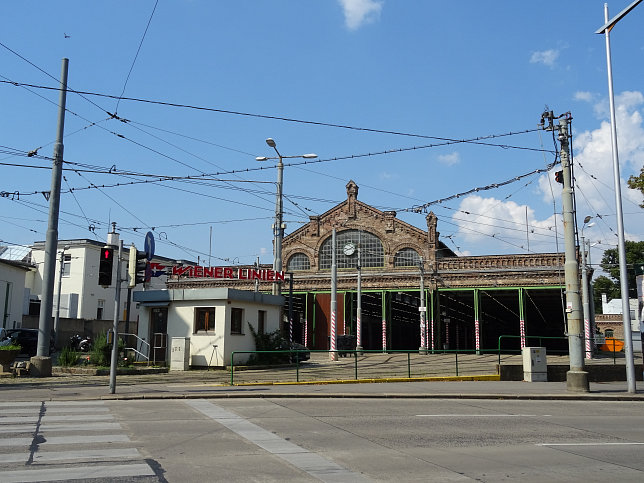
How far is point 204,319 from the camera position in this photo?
1015 inches

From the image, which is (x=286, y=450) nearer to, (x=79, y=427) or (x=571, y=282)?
(x=79, y=427)

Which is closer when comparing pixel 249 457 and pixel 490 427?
pixel 249 457

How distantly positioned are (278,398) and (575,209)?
37.2ft

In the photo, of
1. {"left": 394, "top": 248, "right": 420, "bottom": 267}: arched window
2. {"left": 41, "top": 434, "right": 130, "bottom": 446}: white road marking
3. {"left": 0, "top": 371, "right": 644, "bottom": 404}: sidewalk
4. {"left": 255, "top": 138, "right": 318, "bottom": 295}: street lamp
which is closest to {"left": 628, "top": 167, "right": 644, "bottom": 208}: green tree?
{"left": 0, "top": 371, "right": 644, "bottom": 404}: sidewalk

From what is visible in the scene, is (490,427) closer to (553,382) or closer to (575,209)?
(575,209)

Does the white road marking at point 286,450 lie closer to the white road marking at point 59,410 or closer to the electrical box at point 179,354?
the white road marking at point 59,410

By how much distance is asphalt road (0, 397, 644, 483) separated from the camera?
756 centimetres

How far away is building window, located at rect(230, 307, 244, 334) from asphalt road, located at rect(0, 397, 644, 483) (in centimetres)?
1047

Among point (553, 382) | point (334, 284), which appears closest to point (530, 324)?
point (334, 284)

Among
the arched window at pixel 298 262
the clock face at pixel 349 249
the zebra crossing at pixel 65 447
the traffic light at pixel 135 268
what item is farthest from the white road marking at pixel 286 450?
the arched window at pixel 298 262

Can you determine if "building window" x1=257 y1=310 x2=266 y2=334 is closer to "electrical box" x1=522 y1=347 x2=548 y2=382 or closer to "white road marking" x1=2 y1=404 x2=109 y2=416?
"electrical box" x1=522 y1=347 x2=548 y2=382

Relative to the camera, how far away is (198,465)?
785 centimetres

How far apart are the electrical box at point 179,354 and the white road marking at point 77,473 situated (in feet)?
56.6

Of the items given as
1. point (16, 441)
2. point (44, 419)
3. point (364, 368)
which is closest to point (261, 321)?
point (364, 368)
